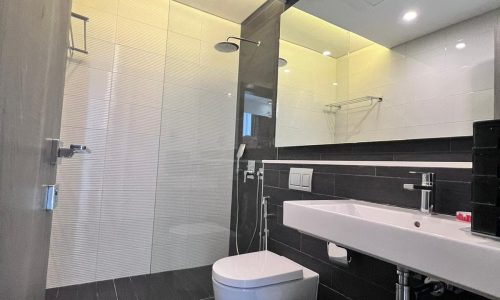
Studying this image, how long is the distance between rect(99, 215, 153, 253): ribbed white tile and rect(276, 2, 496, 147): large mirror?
1.35 m

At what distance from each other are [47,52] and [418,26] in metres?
1.52

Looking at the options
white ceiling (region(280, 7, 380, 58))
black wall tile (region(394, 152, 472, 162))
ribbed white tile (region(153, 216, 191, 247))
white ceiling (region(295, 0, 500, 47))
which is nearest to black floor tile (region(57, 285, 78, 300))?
ribbed white tile (region(153, 216, 191, 247))

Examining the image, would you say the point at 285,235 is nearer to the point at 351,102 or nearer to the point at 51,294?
the point at 351,102

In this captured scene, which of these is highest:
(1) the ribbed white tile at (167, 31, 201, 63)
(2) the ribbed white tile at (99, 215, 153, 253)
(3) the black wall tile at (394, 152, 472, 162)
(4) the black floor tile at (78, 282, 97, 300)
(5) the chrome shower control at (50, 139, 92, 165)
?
(1) the ribbed white tile at (167, 31, 201, 63)

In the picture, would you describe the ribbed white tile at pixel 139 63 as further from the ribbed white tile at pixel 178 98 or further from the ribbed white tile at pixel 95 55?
the ribbed white tile at pixel 178 98

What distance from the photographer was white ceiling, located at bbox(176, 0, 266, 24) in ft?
7.52

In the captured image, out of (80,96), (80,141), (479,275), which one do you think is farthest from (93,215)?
(479,275)

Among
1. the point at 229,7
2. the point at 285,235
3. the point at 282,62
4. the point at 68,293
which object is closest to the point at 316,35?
the point at 282,62

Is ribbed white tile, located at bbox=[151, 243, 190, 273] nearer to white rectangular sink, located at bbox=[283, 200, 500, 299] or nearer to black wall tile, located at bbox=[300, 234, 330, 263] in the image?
black wall tile, located at bbox=[300, 234, 330, 263]

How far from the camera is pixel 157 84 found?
7.89 feet

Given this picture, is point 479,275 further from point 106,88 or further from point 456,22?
point 106,88

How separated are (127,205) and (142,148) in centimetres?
49

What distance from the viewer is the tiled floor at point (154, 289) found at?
196cm

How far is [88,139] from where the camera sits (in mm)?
2137
